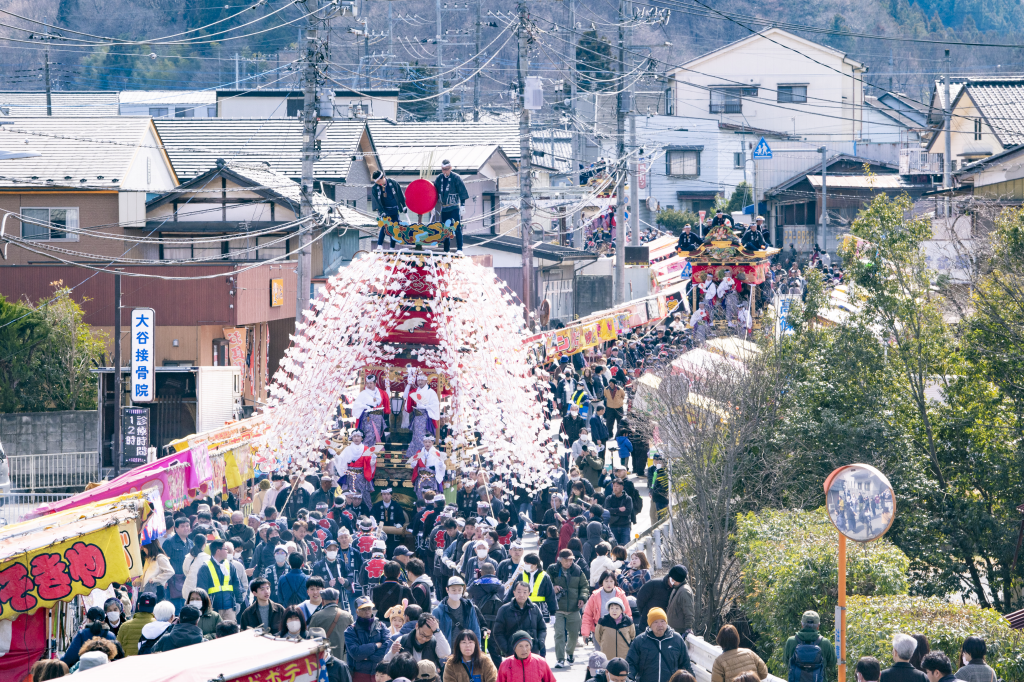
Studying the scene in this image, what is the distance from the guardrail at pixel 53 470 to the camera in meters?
22.7

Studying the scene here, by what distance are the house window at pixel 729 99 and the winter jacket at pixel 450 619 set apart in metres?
59.1

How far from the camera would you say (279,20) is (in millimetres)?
98062

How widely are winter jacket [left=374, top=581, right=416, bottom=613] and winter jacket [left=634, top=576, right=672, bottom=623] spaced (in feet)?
7.48

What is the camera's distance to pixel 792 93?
6688 centimetres

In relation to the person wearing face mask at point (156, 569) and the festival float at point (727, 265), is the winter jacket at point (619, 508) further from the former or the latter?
the festival float at point (727, 265)

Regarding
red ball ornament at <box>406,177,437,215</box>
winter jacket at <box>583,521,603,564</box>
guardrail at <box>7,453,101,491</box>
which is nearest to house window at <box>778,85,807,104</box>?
guardrail at <box>7,453,101,491</box>

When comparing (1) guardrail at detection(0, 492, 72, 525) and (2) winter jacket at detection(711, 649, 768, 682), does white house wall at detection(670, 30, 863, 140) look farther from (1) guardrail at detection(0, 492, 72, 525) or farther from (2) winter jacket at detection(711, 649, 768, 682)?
(2) winter jacket at detection(711, 649, 768, 682)

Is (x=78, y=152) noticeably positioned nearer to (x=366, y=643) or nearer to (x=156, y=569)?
(x=156, y=569)

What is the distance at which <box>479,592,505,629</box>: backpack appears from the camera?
1188cm

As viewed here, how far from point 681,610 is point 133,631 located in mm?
5039

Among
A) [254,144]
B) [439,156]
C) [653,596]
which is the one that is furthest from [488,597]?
[439,156]

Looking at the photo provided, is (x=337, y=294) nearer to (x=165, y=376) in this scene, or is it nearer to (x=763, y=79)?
(x=165, y=376)

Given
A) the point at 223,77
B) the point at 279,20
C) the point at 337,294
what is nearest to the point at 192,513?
the point at 337,294

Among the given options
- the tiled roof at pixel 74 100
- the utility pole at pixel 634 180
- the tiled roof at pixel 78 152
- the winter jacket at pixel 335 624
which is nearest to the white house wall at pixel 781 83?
the utility pole at pixel 634 180
